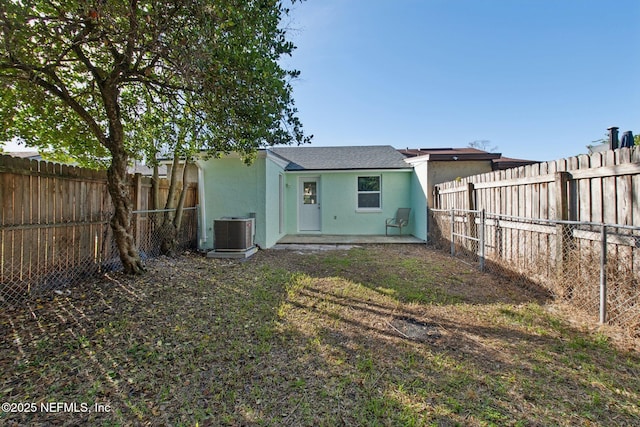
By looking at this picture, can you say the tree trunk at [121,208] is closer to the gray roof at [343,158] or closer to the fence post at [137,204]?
the fence post at [137,204]

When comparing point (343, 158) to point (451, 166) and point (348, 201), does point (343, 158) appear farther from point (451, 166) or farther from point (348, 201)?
point (451, 166)

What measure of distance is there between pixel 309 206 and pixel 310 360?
8.72m

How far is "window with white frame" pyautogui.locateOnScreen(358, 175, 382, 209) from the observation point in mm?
10781

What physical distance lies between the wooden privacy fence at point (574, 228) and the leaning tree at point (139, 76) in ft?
13.3

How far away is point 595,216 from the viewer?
3.44 metres

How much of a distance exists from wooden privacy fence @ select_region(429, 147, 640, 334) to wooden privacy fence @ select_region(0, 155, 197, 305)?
705cm

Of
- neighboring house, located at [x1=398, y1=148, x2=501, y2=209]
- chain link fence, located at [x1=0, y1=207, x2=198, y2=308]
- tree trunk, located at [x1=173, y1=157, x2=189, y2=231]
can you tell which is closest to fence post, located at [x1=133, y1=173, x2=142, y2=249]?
chain link fence, located at [x1=0, y1=207, x2=198, y2=308]

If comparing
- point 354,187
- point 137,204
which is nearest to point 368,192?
point 354,187

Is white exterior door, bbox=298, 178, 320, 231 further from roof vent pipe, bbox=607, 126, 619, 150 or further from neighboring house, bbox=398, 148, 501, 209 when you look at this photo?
roof vent pipe, bbox=607, 126, 619, 150

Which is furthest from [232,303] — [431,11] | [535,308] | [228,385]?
[431,11]

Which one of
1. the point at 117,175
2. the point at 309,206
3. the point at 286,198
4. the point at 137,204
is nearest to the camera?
the point at 117,175

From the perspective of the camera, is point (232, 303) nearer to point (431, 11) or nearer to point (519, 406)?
point (519, 406)

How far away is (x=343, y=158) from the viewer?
38.1 ft

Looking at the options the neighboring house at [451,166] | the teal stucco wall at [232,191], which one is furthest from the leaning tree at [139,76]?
the neighboring house at [451,166]
